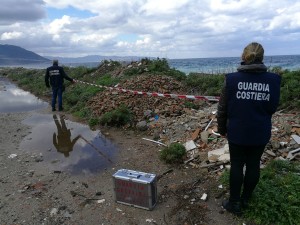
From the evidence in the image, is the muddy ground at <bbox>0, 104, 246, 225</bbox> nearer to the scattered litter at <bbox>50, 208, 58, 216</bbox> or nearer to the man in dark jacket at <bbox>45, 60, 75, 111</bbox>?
the scattered litter at <bbox>50, 208, 58, 216</bbox>

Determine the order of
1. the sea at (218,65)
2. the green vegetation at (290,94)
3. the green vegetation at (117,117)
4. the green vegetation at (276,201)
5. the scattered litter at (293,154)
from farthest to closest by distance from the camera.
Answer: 1. the sea at (218,65)
2. the green vegetation at (117,117)
3. the green vegetation at (290,94)
4. the scattered litter at (293,154)
5. the green vegetation at (276,201)

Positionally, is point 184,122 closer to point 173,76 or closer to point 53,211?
point 53,211

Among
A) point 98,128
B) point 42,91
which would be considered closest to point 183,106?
point 98,128

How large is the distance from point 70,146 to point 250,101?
5401 mm

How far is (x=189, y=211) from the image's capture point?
4.52 m

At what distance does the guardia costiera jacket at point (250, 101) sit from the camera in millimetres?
3639

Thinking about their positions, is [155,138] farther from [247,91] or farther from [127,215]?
[247,91]

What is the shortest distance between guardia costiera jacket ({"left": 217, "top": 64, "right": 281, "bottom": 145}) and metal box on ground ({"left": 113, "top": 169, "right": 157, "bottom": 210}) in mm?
1443

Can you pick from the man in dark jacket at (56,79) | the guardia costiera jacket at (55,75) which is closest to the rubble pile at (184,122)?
the man in dark jacket at (56,79)

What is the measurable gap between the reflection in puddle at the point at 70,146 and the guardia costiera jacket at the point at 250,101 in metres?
3.43

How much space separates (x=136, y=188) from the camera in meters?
4.52

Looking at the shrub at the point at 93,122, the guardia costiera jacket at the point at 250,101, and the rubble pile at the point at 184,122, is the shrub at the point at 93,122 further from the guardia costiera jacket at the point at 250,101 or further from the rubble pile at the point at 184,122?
the guardia costiera jacket at the point at 250,101

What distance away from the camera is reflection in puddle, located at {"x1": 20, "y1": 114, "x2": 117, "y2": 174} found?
649 centimetres

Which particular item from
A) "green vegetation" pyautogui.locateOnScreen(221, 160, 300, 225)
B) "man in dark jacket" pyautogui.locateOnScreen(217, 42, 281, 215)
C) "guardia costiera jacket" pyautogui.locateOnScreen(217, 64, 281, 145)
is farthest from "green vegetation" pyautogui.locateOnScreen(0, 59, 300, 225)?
"guardia costiera jacket" pyautogui.locateOnScreen(217, 64, 281, 145)
